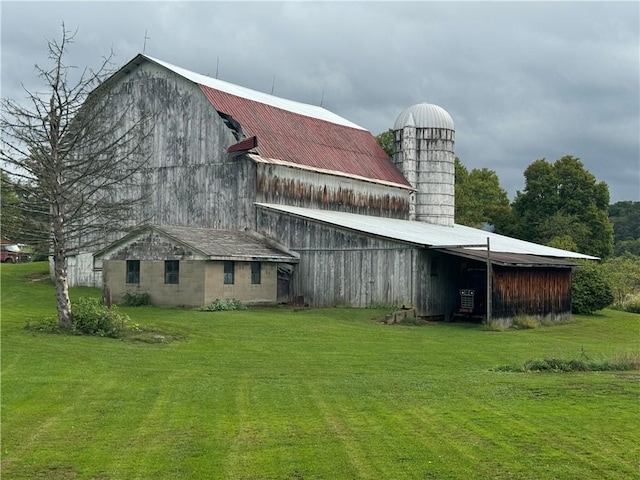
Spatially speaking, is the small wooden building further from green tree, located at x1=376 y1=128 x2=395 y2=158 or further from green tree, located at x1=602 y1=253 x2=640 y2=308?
green tree, located at x1=376 y1=128 x2=395 y2=158

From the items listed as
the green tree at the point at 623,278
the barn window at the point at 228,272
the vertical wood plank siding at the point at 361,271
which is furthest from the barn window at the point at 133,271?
the green tree at the point at 623,278

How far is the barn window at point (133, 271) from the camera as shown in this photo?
1358 inches

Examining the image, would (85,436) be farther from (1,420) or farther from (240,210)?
(240,210)

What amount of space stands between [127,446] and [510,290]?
25707mm

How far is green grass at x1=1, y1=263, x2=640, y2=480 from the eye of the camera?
9922 mm

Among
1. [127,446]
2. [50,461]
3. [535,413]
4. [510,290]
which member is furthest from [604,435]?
[510,290]

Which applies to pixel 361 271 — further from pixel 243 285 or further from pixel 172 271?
pixel 172 271

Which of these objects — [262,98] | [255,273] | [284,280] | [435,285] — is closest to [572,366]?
[435,285]

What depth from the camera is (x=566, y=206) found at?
73312 mm

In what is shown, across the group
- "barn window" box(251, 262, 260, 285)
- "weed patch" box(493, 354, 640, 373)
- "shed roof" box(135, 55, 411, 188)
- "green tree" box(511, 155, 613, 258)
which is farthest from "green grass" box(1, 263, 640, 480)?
"green tree" box(511, 155, 613, 258)

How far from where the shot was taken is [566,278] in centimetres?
4028

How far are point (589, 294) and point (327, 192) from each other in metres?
15.6

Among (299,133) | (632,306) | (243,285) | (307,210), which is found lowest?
(632,306)

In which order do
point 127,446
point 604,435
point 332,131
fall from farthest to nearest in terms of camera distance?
point 332,131 < point 604,435 < point 127,446
